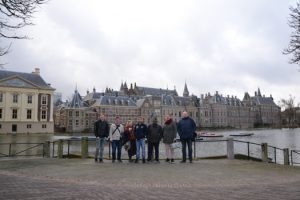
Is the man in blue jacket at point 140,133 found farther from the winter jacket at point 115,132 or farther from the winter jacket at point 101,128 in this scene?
the winter jacket at point 101,128

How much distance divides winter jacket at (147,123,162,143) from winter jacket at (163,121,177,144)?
289 millimetres

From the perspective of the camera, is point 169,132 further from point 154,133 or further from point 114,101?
point 114,101

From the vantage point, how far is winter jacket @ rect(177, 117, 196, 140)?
1498 cm

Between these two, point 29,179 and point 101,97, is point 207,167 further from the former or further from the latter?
point 101,97

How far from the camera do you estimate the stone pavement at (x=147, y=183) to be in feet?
25.8

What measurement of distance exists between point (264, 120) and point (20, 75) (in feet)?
426

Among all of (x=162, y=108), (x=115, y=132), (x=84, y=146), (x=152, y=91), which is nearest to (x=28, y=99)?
(x=162, y=108)

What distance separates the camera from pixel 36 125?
Answer: 8088cm

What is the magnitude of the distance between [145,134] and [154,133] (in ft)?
1.43

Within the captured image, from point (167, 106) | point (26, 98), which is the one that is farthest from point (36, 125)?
point (167, 106)

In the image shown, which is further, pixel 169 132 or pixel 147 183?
pixel 169 132

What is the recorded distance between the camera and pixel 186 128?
15023mm

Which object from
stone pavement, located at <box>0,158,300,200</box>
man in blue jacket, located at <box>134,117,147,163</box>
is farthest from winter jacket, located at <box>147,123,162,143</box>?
stone pavement, located at <box>0,158,300,200</box>

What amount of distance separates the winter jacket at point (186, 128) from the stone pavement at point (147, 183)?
1943mm
